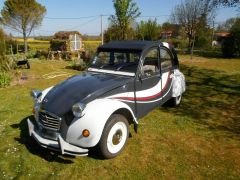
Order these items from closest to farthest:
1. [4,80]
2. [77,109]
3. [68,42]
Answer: [77,109] → [4,80] → [68,42]

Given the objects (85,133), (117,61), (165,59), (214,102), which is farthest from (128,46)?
(214,102)

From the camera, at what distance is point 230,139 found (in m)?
5.67

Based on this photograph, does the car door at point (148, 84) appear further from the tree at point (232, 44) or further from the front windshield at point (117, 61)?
the tree at point (232, 44)

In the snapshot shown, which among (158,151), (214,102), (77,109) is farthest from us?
(214,102)

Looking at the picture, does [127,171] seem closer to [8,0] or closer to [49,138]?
[49,138]

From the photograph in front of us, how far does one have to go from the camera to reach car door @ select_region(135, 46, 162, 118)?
5.62 m

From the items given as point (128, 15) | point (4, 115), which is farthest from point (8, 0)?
point (4, 115)

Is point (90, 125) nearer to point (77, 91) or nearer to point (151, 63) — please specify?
point (77, 91)

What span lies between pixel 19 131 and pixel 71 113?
2.35m

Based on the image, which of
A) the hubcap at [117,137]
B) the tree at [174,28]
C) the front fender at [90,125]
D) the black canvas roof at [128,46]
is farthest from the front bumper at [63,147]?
the tree at [174,28]

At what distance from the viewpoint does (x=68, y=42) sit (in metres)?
26.1

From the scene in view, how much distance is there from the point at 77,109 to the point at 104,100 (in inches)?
24.0

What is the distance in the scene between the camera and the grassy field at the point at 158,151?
4445 mm

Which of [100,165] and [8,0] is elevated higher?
[8,0]
